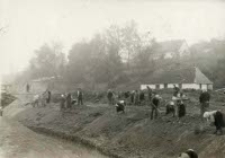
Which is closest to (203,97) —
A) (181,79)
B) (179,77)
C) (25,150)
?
(25,150)

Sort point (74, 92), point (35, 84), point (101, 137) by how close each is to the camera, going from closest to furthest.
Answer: point (101, 137) < point (74, 92) < point (35, 84)

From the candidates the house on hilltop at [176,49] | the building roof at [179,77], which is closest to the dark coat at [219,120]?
the building roof at [179,77]

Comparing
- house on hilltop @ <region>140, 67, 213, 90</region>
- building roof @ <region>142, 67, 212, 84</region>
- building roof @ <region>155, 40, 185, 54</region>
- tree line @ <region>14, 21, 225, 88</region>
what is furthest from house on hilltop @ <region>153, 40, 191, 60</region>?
house on hilltop @ <region>140, 67, 213, 90</region>

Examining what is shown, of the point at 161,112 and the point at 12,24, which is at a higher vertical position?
the point at 12,24

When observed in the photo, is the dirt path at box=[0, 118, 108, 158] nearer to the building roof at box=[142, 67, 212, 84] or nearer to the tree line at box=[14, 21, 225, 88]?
the building roof at box=[142, 67, 212, 84]

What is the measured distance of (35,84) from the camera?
55.4 meters

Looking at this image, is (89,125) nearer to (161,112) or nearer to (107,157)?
(161,112)

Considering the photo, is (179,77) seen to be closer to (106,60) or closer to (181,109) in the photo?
(106,60)

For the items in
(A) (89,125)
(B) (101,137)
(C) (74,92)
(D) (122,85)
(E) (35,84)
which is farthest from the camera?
(E) (35,84)

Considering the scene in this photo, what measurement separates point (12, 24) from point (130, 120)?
10175 mm

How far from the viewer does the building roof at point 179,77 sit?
4559 cm

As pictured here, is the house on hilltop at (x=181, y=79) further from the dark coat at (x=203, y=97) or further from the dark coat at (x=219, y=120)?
the dark coat at (x=219, y=120)

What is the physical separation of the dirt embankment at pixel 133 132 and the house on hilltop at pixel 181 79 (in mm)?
16796

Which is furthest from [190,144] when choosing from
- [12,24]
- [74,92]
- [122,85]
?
[122,85]
